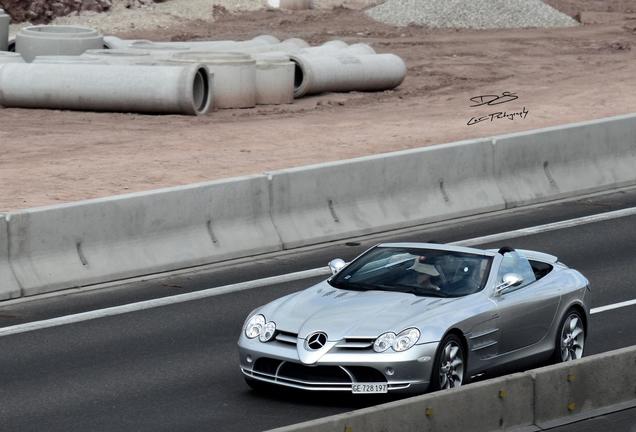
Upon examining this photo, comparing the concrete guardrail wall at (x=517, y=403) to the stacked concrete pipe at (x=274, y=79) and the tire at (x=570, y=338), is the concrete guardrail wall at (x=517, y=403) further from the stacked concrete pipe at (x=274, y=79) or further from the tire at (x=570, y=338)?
the stacked concrete pipe at (x=274, y=79)

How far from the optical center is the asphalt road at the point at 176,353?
11.9 m

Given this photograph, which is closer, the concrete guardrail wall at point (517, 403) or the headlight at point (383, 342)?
the concrete guardrail wall at point (517, 403)

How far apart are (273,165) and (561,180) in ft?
15.2

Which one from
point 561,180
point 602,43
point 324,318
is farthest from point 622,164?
point 602,43

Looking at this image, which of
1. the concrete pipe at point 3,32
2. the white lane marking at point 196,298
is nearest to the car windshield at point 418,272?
the white lane marking at point 196,298

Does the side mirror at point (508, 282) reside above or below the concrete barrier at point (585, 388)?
above

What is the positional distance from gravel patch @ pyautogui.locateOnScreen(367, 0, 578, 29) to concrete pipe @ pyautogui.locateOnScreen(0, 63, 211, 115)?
56.6 feet

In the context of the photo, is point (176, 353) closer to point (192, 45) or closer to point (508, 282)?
point (508, 282)

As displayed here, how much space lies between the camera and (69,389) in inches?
507

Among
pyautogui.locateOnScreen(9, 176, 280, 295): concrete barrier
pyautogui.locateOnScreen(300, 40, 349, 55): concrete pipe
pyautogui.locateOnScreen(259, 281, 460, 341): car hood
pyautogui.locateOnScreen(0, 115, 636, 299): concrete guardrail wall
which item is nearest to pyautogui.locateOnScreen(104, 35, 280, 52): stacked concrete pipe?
pyautogui.locateOnScreen(300, 40, 349, 55): concrete pipe

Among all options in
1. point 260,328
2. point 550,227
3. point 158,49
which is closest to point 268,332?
point 260,328

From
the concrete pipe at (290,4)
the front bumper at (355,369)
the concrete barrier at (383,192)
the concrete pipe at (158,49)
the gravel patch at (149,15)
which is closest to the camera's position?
the front bumper at (355,369)

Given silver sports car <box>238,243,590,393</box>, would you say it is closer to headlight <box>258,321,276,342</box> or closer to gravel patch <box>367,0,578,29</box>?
headlight <box>258,321,276,342</box>

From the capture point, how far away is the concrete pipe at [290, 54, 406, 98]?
3097 cm
